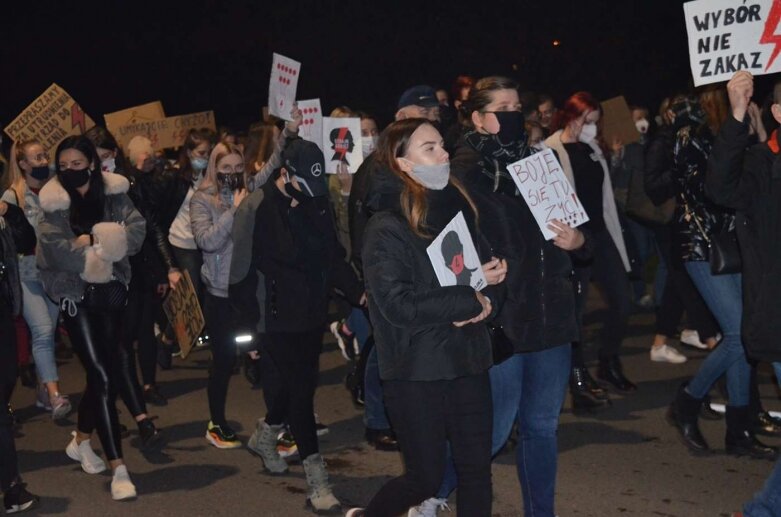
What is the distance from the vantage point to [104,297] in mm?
6430

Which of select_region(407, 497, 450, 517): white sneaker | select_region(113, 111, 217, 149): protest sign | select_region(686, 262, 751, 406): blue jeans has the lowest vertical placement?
select_region(407, 497, 450, 517): white sneaker

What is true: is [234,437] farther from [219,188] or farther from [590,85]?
[590,85]

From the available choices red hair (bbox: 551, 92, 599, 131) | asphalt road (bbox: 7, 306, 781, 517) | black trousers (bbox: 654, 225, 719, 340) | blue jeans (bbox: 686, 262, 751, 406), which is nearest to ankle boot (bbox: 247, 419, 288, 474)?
asphalt road (bbox: 7, 306, 781, 517)

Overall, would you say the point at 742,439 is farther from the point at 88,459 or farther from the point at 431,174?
the point at 88,459

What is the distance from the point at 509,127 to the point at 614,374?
3.84m

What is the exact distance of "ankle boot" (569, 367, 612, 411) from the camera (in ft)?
26.0

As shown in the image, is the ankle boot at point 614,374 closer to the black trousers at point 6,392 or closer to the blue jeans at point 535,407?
the blue jeans at point 535,407

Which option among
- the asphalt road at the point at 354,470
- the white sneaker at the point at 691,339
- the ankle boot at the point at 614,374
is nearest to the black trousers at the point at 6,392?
the asphalt road at the point at 354,470

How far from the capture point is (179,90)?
2619cm

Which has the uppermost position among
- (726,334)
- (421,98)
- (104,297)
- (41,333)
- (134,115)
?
(134,115)

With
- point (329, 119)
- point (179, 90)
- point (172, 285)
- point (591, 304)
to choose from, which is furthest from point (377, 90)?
point (172, 285)

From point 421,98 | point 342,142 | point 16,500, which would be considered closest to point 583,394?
point 421,98

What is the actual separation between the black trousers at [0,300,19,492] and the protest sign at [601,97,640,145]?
7177mm

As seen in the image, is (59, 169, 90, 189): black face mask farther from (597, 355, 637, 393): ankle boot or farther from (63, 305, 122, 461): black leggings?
(597, 355, 637, 393): ankle boot
